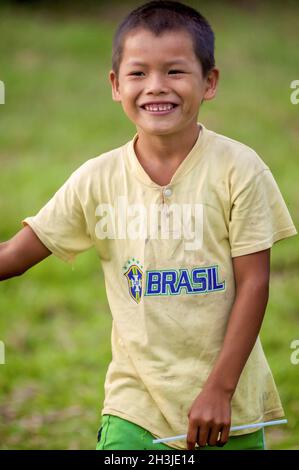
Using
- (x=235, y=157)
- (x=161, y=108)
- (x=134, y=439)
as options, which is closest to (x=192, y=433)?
(x=134, y=439)

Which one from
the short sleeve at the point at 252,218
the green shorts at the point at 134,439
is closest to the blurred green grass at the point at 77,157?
the green shorts at the point at 134,439

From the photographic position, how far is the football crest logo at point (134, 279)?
2.46m

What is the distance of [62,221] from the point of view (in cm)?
253

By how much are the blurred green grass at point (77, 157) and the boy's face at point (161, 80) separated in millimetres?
1670

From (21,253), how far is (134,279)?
0.31 meters

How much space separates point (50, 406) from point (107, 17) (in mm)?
7936

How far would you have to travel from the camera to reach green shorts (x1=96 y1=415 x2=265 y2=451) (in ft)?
8.18

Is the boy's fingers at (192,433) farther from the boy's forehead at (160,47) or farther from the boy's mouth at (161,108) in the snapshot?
the boy's forehead at (160,47)

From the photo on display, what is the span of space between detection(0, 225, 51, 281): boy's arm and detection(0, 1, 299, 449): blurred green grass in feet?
4.21

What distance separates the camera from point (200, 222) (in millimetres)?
2410

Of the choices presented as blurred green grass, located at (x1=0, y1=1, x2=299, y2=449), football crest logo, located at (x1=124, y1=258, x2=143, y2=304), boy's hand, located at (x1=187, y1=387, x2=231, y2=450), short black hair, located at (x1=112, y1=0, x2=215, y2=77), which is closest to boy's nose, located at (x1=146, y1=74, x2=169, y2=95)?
short black hair, located at (x1=112, y1=0, x2=215, y2=77)

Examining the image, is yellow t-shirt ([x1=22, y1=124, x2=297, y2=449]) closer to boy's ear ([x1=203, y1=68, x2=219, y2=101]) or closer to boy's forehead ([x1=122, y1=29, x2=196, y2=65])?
boy's ear ([x1=203, y1=68, x2=219, y2=101])

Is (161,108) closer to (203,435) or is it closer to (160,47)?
(160,47)

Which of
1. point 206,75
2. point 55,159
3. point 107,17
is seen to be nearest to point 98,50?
point 107,17
